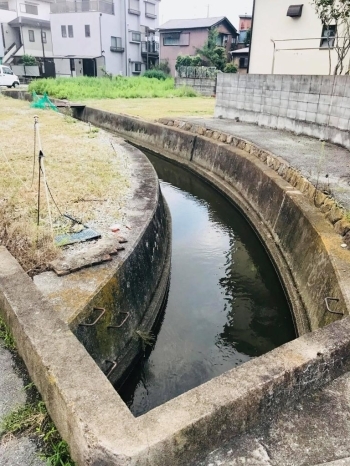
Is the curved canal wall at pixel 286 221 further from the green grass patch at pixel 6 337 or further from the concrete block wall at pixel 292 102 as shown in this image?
the green grass patch at pixel 6 337

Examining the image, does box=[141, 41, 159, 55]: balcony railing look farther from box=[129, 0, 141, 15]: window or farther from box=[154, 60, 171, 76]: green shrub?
box=[154, 60, 171, 76]: green shrub

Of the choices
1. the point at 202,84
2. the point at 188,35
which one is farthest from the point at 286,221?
the point at 188,35

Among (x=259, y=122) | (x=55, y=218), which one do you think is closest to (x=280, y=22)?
(x=259, y=122)

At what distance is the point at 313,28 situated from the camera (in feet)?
44.7

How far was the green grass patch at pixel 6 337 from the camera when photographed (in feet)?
10.3

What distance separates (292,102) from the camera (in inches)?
432

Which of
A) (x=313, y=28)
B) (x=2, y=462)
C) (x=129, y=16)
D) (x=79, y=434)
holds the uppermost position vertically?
(x=129, y=16)

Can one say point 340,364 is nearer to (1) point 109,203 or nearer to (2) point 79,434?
(2) point 79,434

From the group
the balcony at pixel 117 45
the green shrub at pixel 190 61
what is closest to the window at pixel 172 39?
the balcony at pixel 117 45

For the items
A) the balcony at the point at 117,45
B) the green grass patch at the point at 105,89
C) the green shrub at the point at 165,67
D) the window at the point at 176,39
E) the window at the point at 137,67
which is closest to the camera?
the green grass patch at the point at 105,89

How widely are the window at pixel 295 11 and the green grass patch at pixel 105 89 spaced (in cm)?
1115

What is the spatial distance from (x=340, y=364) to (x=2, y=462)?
2.49 meters

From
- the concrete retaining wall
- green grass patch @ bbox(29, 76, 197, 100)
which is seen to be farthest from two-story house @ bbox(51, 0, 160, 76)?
the concrete retaining wall

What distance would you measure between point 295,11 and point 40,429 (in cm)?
1548
